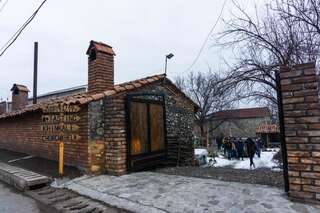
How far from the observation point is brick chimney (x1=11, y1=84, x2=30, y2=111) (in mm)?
15102

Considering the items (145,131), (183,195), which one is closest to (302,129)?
(183,195)

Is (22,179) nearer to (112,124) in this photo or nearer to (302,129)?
(112,124)

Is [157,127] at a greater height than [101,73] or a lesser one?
lesser

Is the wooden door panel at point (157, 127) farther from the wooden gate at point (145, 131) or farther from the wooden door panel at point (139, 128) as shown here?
the wooden door panel at point (139, 128)

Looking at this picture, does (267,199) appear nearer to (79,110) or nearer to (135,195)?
(135,195)

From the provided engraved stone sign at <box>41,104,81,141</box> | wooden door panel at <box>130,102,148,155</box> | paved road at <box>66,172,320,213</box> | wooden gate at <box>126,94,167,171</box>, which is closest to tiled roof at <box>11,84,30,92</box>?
engraved stone sign at <box>41,104,81,141</box>

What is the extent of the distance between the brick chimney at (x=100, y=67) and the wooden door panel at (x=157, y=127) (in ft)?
4.63

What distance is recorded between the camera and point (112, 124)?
6512 millimetres

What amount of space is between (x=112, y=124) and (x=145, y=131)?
1.12m

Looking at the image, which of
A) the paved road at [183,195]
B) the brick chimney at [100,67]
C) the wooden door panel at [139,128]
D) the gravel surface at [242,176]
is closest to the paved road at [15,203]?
the paved road at [183,195]

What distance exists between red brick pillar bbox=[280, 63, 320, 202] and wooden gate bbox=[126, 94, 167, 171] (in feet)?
12.4

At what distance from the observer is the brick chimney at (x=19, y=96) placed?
15102 millimetres

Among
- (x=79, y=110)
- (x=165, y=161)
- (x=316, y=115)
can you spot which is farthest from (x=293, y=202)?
(x=79, y=110)

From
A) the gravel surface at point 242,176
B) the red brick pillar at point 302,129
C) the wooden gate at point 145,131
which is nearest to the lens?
the red brick pillar at point 302,129
